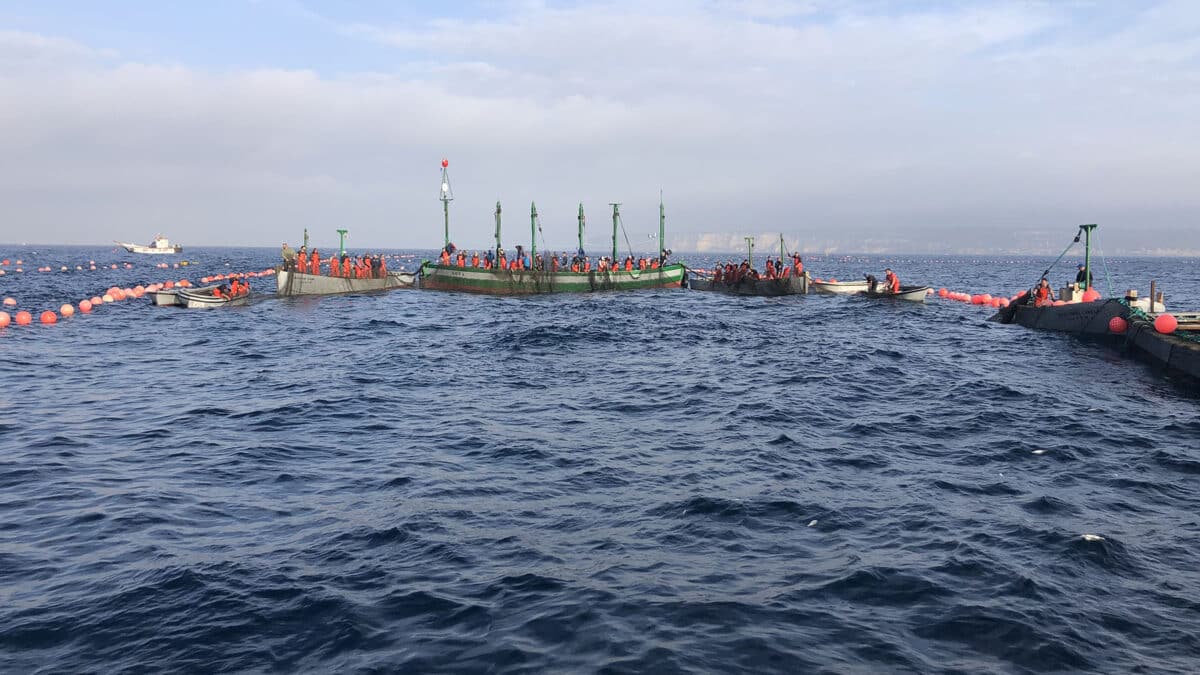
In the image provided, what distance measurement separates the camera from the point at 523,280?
56.4m

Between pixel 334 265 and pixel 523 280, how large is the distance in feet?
44.2

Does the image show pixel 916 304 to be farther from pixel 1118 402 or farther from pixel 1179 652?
pixel 1179 652

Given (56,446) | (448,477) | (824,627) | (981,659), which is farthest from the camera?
(56,446)

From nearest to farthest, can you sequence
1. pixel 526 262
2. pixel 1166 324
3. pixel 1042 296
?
pixel 1166 324 < pixel 1042 296 < pixel 526 262

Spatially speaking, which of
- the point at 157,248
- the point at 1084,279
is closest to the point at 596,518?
the point at 1084,279

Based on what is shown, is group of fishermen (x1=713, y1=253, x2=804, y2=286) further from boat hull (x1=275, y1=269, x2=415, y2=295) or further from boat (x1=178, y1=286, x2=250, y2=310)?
boat (x1=178, y1=286, x2=250, y2=310)

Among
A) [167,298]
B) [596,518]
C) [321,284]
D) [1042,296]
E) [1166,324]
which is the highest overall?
[321,284]

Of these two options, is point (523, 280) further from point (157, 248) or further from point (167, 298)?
point (157, 248)

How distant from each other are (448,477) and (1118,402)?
1799 centimetres

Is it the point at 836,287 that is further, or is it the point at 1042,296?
the point at 836,287

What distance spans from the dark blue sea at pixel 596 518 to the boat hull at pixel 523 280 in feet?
104

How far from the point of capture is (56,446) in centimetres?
1549

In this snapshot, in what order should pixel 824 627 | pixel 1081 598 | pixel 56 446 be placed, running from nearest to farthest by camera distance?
pixel 824 627
pixel 1081 598
pixel 56 446

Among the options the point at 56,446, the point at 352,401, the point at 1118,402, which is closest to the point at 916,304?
the point at 1118,402
